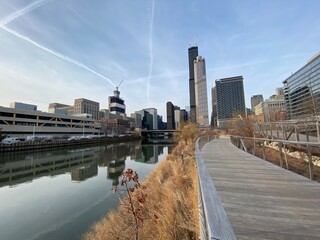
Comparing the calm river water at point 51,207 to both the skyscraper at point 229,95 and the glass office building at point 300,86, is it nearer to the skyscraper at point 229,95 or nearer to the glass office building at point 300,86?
the glass office building at point 300,86

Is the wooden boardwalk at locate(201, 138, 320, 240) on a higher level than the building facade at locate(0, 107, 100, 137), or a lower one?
lower

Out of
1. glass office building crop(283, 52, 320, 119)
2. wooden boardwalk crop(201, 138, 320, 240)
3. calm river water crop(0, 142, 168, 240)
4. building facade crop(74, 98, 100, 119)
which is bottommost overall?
calm river water crop(0, 142, 168, 240)

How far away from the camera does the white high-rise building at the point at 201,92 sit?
148762 mm

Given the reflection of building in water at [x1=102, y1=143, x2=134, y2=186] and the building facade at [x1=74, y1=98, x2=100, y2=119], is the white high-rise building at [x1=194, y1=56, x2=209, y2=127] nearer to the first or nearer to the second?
the building facade at [x1=74, y1=98, x2=100, y2=119]

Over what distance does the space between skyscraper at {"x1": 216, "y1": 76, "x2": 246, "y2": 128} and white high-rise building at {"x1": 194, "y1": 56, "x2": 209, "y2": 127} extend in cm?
2216

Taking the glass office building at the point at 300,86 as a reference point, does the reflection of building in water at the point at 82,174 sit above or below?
below

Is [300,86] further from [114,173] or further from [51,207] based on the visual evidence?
[51,207]

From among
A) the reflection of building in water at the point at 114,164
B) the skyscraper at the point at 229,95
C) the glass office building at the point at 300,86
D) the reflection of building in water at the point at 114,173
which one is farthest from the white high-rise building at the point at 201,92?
the reflection of building in water at the point at 114,173

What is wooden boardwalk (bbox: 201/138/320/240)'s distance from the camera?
8.19 ft

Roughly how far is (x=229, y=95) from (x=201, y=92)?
52638 millimetres

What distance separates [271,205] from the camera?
3430 mm

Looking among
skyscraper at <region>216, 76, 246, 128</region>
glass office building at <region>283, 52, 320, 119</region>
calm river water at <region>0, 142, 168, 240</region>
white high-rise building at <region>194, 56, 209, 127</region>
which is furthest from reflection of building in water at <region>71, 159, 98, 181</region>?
white high-rise building at <region>194, 56, 209, 127</region>

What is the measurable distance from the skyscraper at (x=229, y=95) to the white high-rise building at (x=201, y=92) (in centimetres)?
2216

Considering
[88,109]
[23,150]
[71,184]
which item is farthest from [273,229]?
[88,109]
